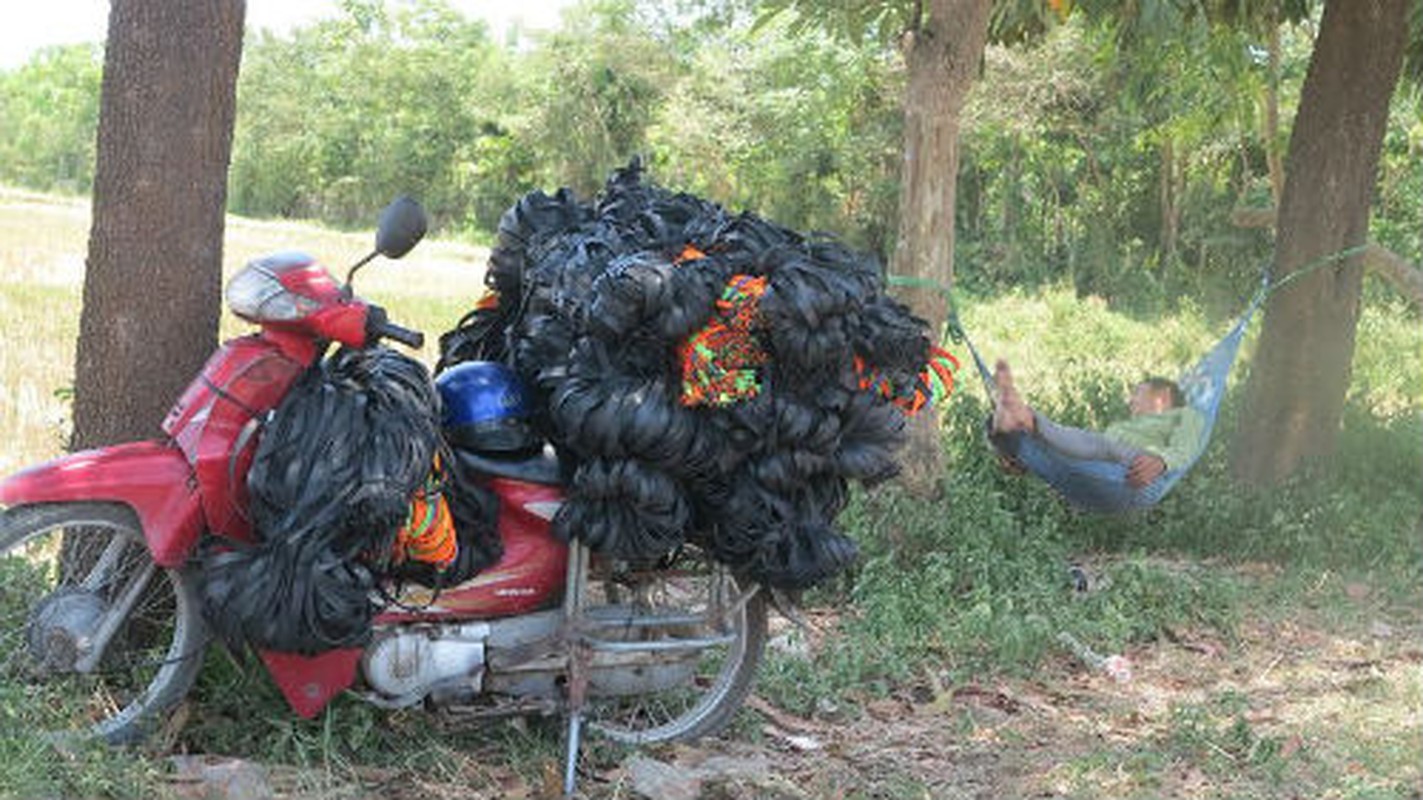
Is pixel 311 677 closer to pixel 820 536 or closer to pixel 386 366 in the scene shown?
pixel 386 366

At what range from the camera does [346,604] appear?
3.60 meters

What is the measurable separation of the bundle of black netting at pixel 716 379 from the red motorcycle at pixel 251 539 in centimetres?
27

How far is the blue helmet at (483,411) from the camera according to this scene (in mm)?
4145

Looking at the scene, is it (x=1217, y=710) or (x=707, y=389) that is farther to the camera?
(x=1217, y=710)

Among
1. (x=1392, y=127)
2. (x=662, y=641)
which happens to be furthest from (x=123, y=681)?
(x=1392, y=127)

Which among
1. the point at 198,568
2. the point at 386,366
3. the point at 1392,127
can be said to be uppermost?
the point at 1392,127

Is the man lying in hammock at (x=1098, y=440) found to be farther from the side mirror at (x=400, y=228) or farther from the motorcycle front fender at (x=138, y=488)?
the motorcycle front fender at (x=138, y=488)

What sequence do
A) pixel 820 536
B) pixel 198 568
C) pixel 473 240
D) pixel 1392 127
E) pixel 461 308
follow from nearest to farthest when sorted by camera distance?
1. pixel 198 568
2. pixel 820 536
3. pixel 461 308
4. pixel 1392 127
5. pixel 473 240

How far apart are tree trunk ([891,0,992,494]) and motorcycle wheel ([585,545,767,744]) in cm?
265

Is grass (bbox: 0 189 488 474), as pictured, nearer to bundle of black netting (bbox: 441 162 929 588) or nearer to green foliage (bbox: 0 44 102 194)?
bundle of black netting (bbox: 441 162 929 588)

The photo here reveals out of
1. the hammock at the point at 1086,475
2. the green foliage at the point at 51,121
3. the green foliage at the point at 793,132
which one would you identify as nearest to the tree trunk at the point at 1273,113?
the hammock at the point at 1086,475

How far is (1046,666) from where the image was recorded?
5.85 m

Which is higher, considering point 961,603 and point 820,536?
point 820,536

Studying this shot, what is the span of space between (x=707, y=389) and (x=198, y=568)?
4.47ft
